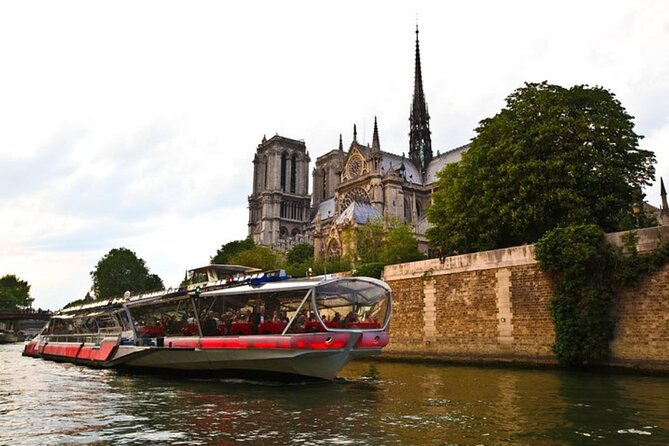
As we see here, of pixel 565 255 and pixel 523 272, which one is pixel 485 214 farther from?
pixel 565 255

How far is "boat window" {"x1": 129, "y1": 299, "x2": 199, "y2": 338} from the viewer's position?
19.7m

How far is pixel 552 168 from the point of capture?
25.2 meters

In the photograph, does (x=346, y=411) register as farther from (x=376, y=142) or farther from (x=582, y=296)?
(x=376, y=142)

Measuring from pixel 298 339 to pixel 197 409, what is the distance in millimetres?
4074

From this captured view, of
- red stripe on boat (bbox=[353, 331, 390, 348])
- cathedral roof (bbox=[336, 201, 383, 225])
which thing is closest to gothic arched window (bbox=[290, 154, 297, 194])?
cathedral roof (bbox=[336, 201, 383, 225])

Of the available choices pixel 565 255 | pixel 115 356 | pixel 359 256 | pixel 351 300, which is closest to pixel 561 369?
pixel 565 255

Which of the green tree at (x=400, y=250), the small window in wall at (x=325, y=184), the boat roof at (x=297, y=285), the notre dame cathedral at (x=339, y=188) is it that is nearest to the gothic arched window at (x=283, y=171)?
the notre dame cathedral at (x=339, y=188)

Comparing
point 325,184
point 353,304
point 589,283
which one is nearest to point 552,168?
point 589,283

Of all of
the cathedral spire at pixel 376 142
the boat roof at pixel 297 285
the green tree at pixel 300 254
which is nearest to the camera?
the boat roof at pixel 297 285

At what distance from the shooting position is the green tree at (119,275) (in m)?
94.4

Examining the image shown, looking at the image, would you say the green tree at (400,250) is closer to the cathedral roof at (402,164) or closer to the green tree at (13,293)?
the cathedral roof at (402,164)

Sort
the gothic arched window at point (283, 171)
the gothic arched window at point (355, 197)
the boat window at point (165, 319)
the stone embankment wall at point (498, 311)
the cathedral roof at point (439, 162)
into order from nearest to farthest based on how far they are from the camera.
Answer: the stone embankment wall at point (498, 311), the boat window at point (165, 319), the gothic arched window at point (355, 197), the cathedral roof at point (439, 162), the gothic arched window at point (283, 171)

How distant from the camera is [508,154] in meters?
27.2

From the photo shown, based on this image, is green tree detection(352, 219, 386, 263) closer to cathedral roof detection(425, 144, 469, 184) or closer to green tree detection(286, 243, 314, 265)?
green tree detection(286, 243, 314, 265)
